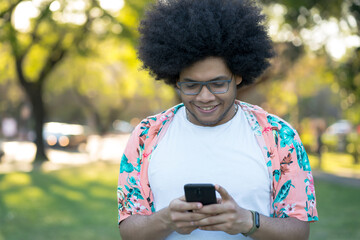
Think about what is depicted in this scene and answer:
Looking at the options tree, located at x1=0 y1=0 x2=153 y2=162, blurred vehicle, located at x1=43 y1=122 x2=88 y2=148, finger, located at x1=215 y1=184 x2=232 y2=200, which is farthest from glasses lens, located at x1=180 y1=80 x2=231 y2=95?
blurred vehicle, located at x1=43 y1=122 x2=88 y2=148

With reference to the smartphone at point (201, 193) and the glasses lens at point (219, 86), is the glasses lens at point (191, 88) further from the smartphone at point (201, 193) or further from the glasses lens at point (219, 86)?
the smartphone at point (201, 193)

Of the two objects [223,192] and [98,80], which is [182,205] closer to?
[223,192]

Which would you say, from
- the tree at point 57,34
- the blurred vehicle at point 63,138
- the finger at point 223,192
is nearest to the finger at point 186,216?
the finger at point 223,192

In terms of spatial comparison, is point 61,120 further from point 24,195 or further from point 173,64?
point 173,64

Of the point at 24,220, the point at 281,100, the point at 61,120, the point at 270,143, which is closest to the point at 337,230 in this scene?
the point at 24,220

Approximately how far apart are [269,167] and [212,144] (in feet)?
0.92

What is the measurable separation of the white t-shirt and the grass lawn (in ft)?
18.3

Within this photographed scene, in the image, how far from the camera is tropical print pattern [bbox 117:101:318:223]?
2.21m

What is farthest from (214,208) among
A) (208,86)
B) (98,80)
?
(98,80)

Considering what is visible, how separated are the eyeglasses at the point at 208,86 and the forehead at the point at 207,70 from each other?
Result: 0.9 inches

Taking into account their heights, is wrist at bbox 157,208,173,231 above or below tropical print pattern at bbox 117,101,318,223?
below

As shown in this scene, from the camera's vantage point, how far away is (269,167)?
2234mm

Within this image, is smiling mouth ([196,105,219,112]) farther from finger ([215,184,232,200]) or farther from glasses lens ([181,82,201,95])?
finger ([215,184,232,200])

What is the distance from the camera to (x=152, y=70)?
2.58m
